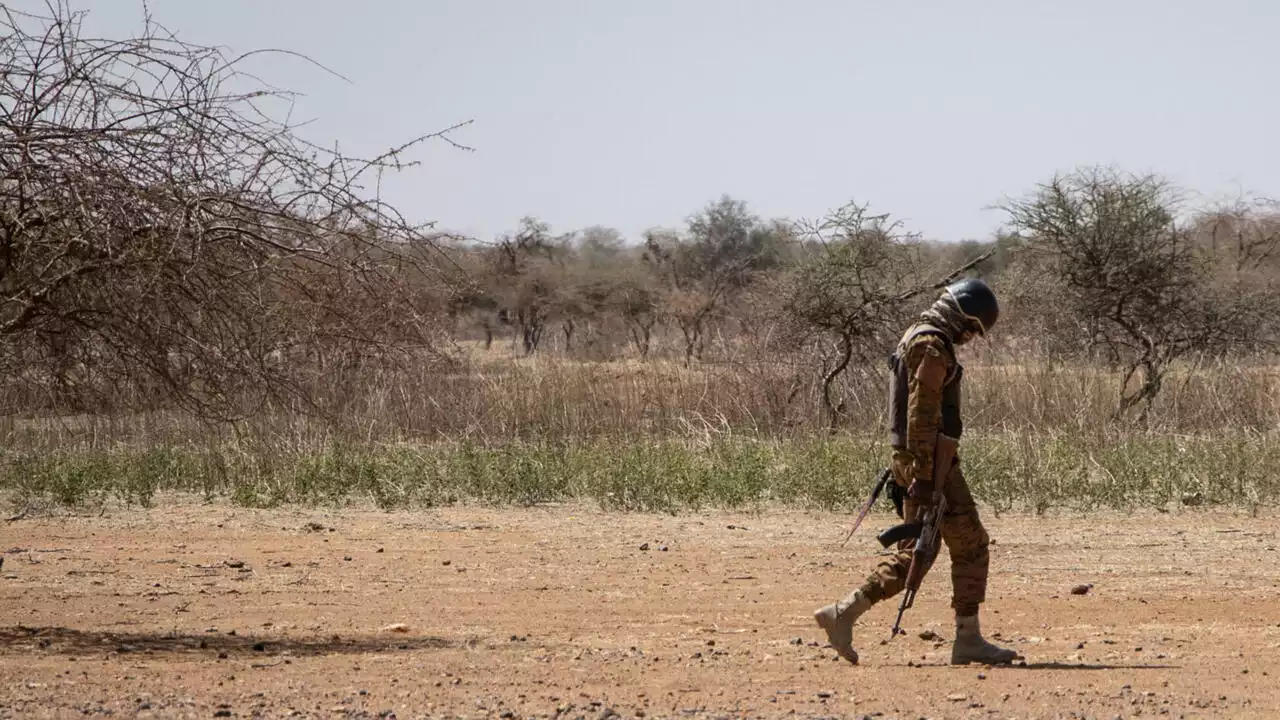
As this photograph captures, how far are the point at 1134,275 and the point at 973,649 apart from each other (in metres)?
16.4

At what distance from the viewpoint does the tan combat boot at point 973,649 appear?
6.95 m

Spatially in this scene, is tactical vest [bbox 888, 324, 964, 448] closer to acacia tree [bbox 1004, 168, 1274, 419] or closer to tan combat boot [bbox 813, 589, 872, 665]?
tan combat boot [bbox 813, 589, 872, 665]

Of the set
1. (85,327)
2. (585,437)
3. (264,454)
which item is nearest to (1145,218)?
(585,437)

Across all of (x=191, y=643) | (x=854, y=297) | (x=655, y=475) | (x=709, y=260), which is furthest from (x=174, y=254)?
(x=709, y=260)

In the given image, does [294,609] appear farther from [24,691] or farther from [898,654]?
[898,654]

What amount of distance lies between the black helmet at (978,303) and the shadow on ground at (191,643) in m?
2.81

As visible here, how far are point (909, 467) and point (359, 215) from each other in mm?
2597

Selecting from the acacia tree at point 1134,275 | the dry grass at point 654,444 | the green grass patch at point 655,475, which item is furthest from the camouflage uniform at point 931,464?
the acacia tree at point 1134,275

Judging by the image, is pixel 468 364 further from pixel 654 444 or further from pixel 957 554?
pixel 957 554

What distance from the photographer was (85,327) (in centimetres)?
764

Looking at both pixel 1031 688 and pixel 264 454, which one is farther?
pixel 264 454

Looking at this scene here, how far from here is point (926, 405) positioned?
680 centimetres

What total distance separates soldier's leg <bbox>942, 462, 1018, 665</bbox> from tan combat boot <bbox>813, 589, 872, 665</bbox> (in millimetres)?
406

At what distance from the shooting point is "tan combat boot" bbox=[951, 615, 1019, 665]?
274 inches
